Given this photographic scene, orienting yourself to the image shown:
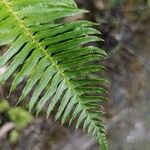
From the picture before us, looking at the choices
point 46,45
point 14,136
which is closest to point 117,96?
point 14,136

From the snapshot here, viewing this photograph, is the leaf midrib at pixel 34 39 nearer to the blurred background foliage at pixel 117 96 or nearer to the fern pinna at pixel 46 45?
the fern pinna at pixel 46 45

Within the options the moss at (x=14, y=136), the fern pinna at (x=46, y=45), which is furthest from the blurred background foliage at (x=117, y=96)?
the fern pinna at (x=46, y=45)

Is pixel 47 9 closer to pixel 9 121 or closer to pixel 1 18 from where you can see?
pixel 1 18

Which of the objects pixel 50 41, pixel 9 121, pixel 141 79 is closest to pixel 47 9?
pixel 50 41

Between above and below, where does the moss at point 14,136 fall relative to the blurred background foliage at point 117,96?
below

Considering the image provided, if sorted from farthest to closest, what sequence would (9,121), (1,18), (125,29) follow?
(125,29), (9,121), (1,18)

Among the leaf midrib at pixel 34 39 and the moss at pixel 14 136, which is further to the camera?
the moss at pixel 14 136

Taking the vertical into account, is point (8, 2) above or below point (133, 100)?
below

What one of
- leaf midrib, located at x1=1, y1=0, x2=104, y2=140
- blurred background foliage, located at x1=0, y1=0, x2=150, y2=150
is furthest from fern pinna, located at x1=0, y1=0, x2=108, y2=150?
blurred background foliage, located at x1=0, y1=0, x2=150, y2=150
